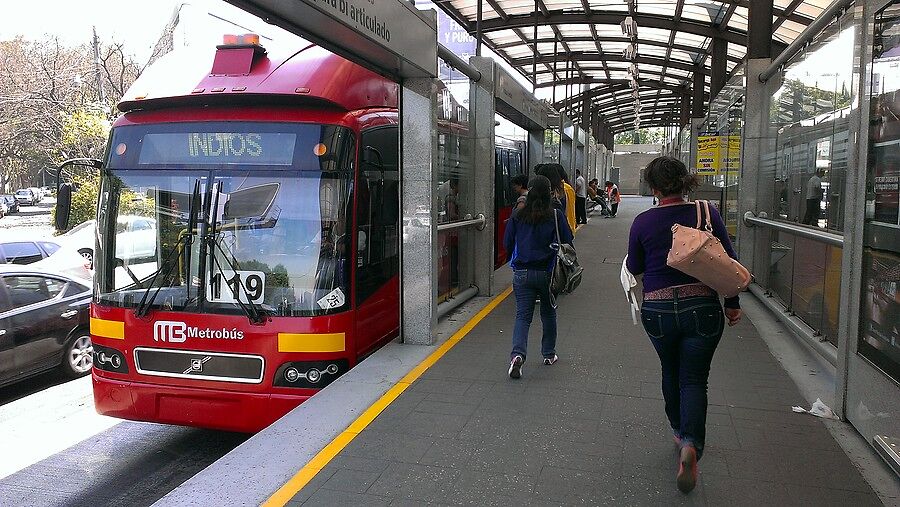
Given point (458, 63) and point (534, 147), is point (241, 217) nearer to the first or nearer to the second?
point (458, 63)

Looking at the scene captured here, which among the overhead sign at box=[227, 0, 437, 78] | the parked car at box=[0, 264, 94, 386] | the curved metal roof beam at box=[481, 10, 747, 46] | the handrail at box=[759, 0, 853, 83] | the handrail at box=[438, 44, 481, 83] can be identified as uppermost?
the curved metal roof beam at box=[481, 10, 747, 46]

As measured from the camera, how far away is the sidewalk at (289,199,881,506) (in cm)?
360

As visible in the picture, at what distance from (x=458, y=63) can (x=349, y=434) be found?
476 cm

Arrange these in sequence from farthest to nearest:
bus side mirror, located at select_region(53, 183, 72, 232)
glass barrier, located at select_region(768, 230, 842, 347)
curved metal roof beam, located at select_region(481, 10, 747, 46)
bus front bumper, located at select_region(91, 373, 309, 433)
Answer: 1. curved metal roof beam, located at select_region(481, 10, 747, 46)
2. glass barrier, located at select_region(768, 230, 842, 347)
3. bus side mirror, located at select_region(53, 183, 72, 232)
4. bus front bumper, located at select_region(91, 373, 309, 433)

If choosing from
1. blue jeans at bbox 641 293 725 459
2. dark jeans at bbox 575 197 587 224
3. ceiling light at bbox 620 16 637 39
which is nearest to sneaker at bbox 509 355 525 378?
blue jeans at bbox 641 293 725 459

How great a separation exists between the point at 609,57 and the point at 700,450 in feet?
70.6

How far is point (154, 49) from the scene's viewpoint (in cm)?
1944

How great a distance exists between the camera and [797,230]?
6590 mm

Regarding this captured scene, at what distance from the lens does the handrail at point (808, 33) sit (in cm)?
562

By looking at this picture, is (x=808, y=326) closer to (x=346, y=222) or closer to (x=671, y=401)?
(x=671, y=401)

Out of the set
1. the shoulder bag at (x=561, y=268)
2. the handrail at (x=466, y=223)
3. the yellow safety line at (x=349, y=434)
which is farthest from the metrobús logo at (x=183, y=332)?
the handrail at (x=466, y=223)

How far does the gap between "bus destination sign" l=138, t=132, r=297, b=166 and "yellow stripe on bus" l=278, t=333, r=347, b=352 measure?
1254 millimetres

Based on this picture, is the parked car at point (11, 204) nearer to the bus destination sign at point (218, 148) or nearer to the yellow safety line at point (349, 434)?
the bus destination sign at point (218, 148)

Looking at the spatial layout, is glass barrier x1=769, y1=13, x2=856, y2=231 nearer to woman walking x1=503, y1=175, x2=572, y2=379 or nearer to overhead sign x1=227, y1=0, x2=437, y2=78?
woman walking x1=503, y1=175, x2=572, y2=379
